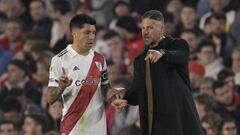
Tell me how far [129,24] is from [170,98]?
6.20 m

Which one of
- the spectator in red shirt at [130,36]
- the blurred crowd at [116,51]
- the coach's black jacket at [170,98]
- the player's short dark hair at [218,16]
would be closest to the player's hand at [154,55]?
the coach's black jacket at [170,98]

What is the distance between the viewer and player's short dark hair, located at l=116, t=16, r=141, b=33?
16.4 metres

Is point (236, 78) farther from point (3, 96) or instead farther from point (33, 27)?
point (33, 27)

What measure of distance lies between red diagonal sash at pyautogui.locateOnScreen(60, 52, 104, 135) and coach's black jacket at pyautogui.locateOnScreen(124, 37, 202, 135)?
1.61ft

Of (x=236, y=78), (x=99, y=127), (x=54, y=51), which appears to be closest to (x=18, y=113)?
(x=54, y=51)

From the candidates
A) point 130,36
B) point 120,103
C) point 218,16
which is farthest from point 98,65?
point 130,36

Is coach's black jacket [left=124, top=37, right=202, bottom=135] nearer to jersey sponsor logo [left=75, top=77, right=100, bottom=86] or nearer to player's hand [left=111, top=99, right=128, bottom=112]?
player's hand [left=111, top=99, right=128, bottom=112]

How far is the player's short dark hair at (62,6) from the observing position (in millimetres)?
17672

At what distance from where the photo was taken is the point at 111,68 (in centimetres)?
1538

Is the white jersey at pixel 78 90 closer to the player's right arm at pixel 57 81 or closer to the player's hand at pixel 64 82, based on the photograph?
the player's right arm at pixel 57 81

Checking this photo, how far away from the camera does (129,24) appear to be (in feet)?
53.9

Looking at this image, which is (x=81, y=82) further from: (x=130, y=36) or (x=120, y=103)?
(x=130, y=36)

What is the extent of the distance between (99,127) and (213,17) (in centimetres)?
559

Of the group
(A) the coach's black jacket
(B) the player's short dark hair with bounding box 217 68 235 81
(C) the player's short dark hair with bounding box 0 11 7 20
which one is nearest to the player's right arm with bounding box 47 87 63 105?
(A) the coach's black jacket
